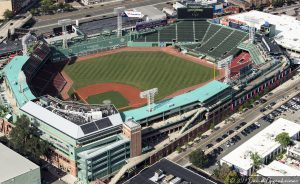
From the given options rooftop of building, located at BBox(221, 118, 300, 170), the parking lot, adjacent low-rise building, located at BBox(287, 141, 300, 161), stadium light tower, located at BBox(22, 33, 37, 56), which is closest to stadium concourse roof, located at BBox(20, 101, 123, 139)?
the parking lot

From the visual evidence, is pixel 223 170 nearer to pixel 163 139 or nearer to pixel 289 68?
pixel 163 139

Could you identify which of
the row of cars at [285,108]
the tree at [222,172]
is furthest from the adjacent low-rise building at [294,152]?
the row of cars at [285,108]

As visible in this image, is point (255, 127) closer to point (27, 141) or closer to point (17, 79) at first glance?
point (27, 141)

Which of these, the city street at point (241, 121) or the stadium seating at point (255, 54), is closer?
the city street at point (241, 121)

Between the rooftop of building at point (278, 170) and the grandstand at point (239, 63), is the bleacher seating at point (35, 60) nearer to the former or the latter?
the grandstand at point (239, 63)

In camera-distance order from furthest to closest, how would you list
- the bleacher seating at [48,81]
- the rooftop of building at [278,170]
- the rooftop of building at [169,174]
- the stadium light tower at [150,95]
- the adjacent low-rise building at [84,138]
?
1. the bleacher seating at [48,81]
2. the stadium light tower at [150,95]
3. the adjacent low-rise building at [84,138]
4. the rooftop of building at [278,170]
5. the rooftop of building at [169,174]
